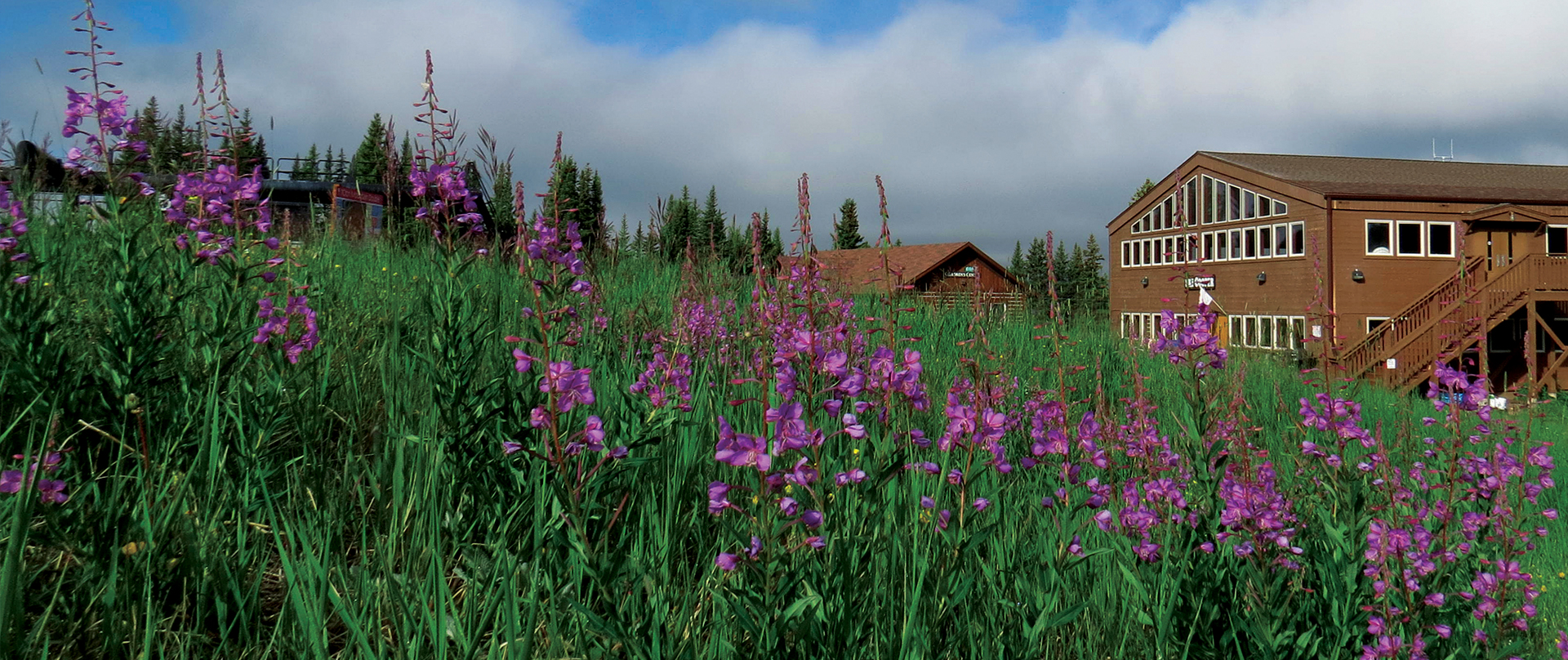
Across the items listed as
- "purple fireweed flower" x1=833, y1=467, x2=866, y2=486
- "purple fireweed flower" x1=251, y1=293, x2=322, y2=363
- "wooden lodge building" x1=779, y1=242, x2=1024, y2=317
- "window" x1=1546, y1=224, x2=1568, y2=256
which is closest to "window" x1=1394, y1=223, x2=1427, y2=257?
"window" x1=1546, y1=224, x2=1568, y2=256

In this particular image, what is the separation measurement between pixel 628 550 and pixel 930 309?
6714mm

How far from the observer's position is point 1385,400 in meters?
10.4

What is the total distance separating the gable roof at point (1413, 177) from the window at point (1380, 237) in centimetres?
89

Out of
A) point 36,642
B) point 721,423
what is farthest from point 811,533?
point 36,642

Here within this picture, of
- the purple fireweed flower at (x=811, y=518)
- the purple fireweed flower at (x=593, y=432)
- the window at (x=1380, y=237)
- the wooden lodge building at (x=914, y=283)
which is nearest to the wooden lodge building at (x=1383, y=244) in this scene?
the window at (x=1380, y=237)

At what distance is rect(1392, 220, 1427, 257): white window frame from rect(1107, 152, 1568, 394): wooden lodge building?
0.12 ft

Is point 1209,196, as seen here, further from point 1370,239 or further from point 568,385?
point 568,385

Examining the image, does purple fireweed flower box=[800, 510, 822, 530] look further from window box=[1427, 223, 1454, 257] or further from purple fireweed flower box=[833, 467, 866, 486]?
window box=[1427, 223, 1454, 257]

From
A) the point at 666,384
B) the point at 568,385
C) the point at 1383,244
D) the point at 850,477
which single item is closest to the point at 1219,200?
the point at 1383,244

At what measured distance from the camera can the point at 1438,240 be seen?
2617 centimetres

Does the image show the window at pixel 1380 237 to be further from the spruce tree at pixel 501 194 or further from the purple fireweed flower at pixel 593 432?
the purple fireweed flower at pixel 593 432

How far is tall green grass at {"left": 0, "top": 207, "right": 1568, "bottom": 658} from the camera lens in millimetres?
1695

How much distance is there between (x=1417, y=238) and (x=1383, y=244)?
A: 3.90 ft

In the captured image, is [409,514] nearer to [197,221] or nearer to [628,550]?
[628,550]
